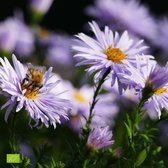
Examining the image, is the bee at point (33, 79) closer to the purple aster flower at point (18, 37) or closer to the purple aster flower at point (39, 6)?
the purple aster flower at point (18, 37)

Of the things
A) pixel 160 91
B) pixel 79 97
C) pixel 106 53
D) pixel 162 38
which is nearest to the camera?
pixel 160 91

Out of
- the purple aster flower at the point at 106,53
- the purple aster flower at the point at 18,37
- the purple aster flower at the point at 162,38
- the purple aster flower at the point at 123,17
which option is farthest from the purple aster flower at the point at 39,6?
the purple aster flower at the point at 106,53

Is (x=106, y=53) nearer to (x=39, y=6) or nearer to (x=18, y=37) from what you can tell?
(x=39, y=6)

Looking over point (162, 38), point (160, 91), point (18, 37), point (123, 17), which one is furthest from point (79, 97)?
point (160, 91)

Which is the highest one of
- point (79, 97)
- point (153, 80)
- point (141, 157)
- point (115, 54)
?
point (79, 97)

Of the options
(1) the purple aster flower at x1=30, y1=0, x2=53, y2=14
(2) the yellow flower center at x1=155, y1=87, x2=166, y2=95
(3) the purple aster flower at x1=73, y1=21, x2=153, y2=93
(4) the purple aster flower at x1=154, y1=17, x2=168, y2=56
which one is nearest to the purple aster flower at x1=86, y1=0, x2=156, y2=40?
(4) the purple aster flower at x1=154, y1=17, x2=168, y2=56

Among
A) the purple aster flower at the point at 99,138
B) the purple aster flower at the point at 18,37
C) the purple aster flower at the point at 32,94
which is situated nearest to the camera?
the purple aster flower at the point at 32,94

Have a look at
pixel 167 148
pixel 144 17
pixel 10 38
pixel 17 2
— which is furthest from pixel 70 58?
pixel 17 2
